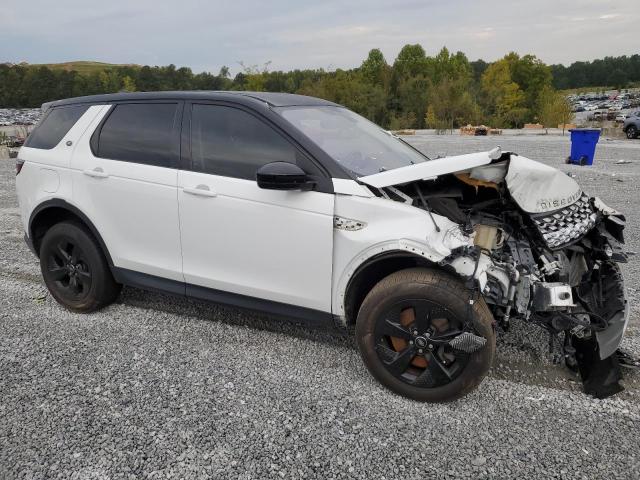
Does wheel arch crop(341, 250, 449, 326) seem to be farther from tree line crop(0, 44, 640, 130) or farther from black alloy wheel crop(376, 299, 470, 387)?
tree line crop(0, 44, 640, 130)

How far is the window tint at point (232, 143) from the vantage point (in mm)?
3156

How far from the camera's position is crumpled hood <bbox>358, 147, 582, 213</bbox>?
270cm

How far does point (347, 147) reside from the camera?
3367 millimetres

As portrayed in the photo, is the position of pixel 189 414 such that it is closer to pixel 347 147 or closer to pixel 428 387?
pixel 428 387

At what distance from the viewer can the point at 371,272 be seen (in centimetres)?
302

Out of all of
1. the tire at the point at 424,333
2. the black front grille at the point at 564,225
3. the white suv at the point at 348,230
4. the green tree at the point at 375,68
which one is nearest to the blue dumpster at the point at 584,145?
the white suv at the point at 348,230

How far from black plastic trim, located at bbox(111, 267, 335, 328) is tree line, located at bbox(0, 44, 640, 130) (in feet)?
119

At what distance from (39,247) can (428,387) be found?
11.6ft

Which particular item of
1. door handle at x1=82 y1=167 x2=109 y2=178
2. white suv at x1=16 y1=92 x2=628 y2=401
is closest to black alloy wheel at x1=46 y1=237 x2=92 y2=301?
white suv at x1=16 y1=92 x2=628 y2=401

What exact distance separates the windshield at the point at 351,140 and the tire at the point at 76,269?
198 cm

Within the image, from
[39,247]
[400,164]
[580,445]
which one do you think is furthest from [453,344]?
[39,247]

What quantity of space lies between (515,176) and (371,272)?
100 centimetres

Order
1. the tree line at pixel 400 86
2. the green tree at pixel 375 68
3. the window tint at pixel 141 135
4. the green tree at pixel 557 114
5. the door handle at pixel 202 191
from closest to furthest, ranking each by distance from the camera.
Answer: the door handle at pixel 202 191, the window tint at pixel 141 135, the green tree at pixel 557 114, the tree line at pixel 400 86, the green tree at pixel 375 68

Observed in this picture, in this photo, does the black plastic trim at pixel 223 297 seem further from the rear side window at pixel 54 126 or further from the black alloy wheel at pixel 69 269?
the rear side window at pixel 54 126
